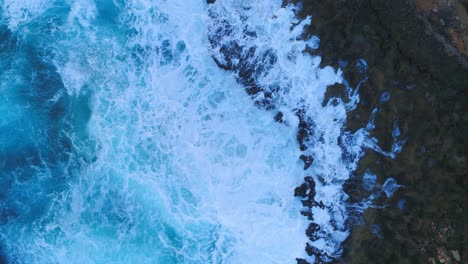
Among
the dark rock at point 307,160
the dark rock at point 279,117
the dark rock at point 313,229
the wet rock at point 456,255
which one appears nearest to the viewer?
the wet rock at point 456,255

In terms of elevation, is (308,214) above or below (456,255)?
below

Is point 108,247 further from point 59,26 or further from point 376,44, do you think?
point 376,44

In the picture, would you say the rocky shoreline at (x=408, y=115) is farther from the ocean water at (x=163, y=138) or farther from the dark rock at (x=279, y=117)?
the dark rock at (x=279, y=117)

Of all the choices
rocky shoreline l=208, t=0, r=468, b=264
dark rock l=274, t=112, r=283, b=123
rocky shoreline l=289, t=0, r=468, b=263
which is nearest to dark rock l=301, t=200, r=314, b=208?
rocky shoreline l=208, t=0, r=468, b=264

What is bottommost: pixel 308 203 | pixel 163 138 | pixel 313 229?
pixel 163 138

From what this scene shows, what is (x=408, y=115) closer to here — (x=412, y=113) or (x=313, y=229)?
(x=412, y=113)

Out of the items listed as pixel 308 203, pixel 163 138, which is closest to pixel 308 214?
pixel 308 203

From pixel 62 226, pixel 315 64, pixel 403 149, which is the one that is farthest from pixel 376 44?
pixel 62 226

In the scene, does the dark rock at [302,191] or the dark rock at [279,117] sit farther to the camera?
the dark rock at [279,117]

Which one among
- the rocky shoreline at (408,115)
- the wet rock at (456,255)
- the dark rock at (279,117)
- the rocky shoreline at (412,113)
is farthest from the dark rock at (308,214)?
the wet rock at (456,255)
